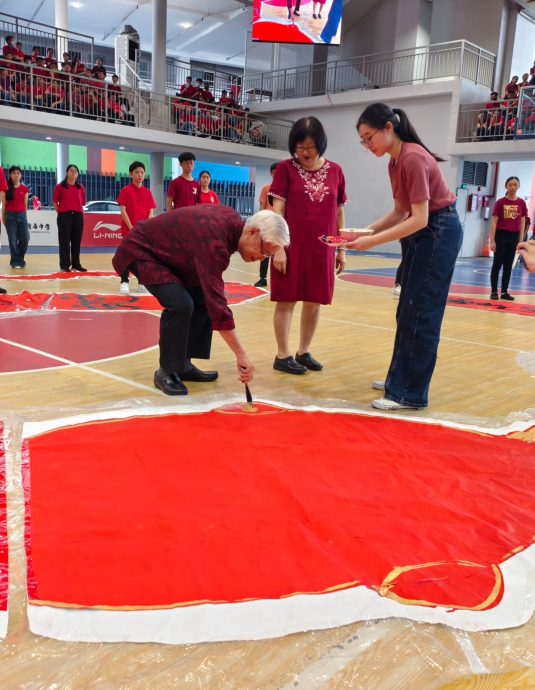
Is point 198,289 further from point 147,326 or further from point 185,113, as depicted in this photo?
point 185,113

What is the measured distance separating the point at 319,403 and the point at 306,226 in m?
1.02

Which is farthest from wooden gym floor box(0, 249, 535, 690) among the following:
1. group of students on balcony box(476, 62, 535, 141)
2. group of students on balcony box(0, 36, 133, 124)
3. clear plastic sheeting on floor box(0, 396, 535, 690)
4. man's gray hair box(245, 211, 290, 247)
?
group of students on balcony box(476, 62, 535, 141)

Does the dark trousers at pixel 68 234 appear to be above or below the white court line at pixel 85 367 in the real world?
above

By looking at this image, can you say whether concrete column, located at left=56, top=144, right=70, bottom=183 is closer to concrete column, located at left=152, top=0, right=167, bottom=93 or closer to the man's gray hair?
concrete column, located at left=152, top=0, right=167, bottom=93

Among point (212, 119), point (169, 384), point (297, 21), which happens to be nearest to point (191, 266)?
point (169, 384)

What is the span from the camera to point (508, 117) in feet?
46.7

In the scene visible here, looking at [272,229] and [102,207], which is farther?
[102,207]

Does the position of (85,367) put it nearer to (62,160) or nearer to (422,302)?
(422,302)

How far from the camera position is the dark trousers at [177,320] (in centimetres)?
296

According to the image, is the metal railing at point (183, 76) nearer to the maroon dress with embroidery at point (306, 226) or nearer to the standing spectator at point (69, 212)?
the standing spectator at point (69, 212)

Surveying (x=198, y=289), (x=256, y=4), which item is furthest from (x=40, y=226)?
(x=198, y=289)

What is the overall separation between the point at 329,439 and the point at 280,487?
20.5 inches

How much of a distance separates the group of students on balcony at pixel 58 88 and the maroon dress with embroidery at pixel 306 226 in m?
11.1

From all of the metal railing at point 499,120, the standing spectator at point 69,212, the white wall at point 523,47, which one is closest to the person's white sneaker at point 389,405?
the standing spectator at point 69,212
